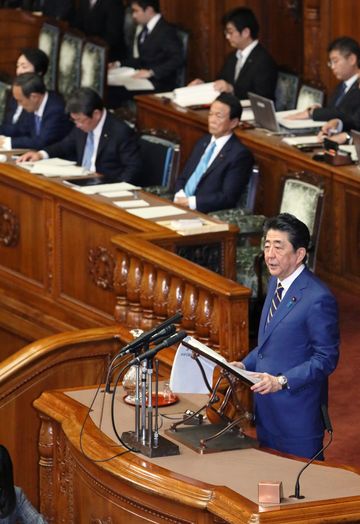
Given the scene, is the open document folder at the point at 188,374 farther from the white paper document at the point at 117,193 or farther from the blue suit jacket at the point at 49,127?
the blue suit jacket at the point at 49,127

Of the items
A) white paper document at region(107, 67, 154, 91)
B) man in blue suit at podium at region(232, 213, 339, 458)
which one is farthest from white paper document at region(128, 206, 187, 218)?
white paper document at region(107, 67, 154, 91)

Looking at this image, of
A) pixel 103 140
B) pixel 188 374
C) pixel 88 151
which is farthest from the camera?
pixel 88 151

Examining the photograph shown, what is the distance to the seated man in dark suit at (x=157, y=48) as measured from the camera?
11.8 m

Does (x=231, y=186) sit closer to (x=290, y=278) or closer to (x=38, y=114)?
(x=38, y=114)

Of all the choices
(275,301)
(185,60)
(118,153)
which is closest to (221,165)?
(118,153)

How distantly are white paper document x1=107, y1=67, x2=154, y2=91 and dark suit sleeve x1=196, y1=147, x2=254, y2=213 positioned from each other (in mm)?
3597

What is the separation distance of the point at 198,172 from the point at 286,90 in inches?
94.6

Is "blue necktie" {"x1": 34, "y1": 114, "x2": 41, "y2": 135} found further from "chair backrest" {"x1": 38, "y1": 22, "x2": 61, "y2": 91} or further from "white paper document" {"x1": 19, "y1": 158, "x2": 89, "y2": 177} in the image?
"chair backrest" {"x1": 38, "y1": 22, "x2": 61, "y2": 91}

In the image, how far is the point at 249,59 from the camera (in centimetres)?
1082

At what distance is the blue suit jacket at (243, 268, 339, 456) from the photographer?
16.9 feet

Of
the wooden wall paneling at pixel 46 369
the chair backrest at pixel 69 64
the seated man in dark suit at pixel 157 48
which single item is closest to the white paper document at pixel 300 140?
the seated man in dark suit at pixel 157 48

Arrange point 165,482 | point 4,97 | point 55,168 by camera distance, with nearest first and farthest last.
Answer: point 165,482 < point 55,168 < point 4,97

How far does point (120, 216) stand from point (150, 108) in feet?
11.2

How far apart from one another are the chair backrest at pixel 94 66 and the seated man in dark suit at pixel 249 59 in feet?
4.42
